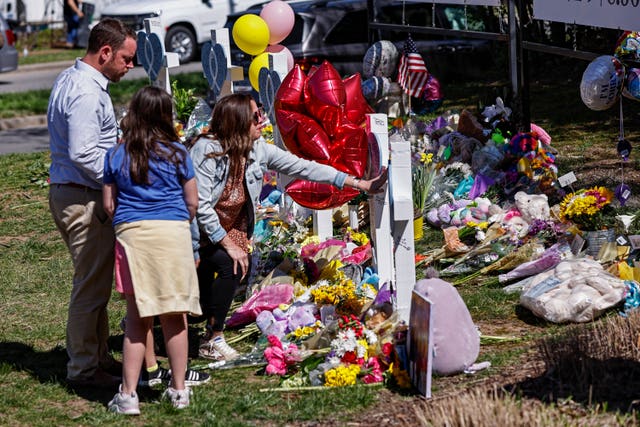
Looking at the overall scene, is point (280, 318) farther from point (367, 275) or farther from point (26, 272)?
point (26, 272)

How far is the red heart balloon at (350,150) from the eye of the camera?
6.02m

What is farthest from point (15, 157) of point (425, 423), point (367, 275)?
point (425, 423)

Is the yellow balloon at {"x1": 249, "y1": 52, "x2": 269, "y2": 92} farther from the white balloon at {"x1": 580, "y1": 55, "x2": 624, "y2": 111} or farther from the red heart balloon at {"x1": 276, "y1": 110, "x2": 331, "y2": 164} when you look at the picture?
the white balloon at {"x1": 580, "y1": 55, "x2": 624, "y2": 111}

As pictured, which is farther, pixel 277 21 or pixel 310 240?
pixel 277 21

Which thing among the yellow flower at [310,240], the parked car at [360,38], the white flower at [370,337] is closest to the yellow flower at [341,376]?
the white flower at [370,337]

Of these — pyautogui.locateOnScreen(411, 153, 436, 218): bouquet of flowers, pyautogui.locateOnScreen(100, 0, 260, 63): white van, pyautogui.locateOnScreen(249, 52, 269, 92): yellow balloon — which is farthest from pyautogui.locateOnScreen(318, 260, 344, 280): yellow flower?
pyautogui.locateOnScreen(100, 0, 260, 63): white van

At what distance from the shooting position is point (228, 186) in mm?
5152

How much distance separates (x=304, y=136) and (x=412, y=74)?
13.1ft

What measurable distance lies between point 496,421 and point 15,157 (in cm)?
923

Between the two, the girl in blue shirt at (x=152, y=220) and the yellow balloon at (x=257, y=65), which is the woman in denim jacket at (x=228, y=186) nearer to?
the girl in blue shirt at (x=152, y=220)

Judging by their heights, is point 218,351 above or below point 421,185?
below

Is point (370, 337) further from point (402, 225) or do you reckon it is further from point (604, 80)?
point (604, 80)

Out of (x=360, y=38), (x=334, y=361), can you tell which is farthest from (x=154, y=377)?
(x=360, y=38)

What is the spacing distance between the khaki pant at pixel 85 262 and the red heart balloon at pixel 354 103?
2.25 m
